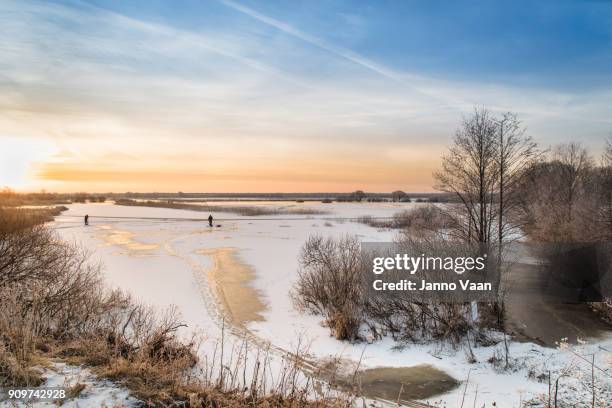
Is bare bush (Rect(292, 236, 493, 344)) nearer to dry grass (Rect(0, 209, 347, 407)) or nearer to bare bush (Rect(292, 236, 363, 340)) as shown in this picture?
bare bush (Rect(292, 236, 363, 340))

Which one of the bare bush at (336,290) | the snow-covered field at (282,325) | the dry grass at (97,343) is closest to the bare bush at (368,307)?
the bare bush at (336,290)

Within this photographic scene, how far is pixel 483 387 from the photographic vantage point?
1171cm

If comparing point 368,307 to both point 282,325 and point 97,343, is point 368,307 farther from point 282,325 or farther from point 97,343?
point 97,343

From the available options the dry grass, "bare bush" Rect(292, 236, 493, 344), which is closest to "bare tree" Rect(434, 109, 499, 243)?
"bare bush" Rect(292, 236, 493, 344)

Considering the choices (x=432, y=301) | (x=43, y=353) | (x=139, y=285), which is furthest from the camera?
(x=139, y=285)

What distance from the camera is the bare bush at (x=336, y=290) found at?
51.1 ft

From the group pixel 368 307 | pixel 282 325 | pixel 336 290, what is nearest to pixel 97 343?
pixel 282 325

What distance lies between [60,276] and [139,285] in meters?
6.56

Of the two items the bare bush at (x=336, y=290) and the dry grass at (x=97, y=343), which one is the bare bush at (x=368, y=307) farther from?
the dry grass at (x=97, y=343)

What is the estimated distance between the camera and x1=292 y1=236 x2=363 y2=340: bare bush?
15.6 metres

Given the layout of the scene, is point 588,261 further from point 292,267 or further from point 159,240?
point 159,240

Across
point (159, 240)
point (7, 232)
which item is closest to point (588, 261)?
point (7, 232)

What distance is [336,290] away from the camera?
56.1 feet

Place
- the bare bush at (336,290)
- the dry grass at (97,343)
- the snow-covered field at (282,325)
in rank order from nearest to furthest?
the dry grass at (97,343) < the snow-covered field at (282,325) < the bare bush at (336,290)
